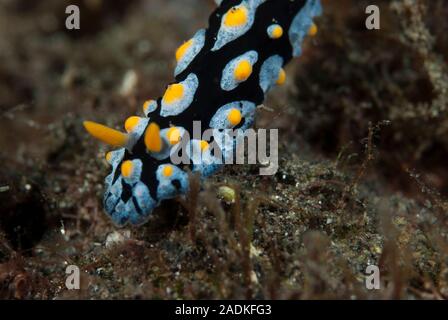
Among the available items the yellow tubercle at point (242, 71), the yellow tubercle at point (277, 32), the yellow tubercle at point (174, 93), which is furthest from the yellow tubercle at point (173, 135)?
the yellow tubercle at point (277, 32)

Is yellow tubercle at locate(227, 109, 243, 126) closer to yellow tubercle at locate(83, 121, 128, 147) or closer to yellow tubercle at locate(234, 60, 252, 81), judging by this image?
yellow tubercle at locate(234, 60, 252, 81)

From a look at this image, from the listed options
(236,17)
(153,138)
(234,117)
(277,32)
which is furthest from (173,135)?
(277,32)

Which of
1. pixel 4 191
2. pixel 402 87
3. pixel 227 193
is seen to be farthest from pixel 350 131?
pixel 4 191

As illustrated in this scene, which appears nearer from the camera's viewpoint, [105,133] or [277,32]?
[105,133]

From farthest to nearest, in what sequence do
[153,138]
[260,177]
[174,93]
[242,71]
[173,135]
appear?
[260,177]
[242,71]
[174,93]
[173,135]
[153,138]

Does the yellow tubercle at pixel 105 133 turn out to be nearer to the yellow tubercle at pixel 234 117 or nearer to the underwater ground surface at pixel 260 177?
the underwater ground surface at pixel 260 177

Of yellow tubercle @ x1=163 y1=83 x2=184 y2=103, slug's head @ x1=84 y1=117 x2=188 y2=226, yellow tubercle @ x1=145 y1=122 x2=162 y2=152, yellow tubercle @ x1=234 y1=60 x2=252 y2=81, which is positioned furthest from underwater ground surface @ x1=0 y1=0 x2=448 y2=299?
yellow tubercle @ x1=163 y1=83 x2=184 y2=103

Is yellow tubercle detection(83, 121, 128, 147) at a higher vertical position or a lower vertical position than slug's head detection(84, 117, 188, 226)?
higher

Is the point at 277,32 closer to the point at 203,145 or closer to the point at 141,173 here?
the point at 203,145

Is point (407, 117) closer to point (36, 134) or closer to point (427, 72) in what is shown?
point (427, 72)
